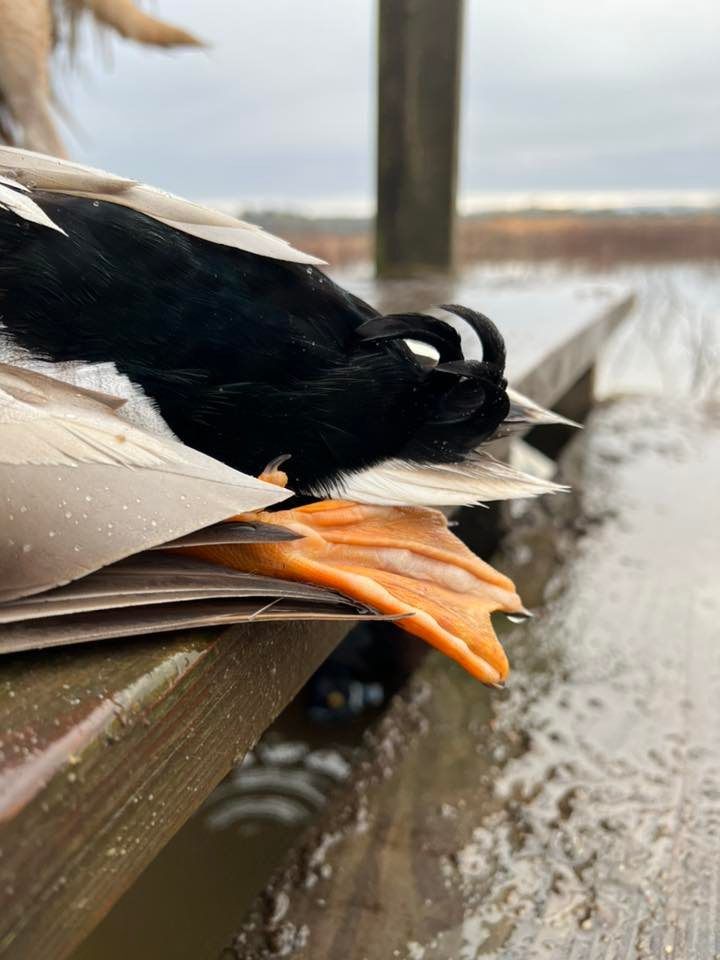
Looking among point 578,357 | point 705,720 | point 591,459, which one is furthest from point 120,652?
point 591,459

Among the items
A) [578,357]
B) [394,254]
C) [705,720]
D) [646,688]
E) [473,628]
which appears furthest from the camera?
[394,254]

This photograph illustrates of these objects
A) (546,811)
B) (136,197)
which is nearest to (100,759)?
(136,197)

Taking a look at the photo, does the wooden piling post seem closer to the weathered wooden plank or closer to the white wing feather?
the white wing feather

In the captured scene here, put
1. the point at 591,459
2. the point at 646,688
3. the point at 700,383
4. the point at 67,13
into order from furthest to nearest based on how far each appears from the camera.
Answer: the point at 700,383 → the point at 591,459 → the point at 67,13 → the point at 646,688

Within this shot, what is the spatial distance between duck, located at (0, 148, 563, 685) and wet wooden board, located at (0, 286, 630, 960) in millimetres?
105

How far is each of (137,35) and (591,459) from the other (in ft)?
6.08

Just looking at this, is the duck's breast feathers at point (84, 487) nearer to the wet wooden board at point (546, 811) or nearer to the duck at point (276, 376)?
the duck at point (276, 376)

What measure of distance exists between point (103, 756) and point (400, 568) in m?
0.33

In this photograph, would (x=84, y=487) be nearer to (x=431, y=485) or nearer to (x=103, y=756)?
(x=103, y=756)

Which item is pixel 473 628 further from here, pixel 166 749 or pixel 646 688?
pixel 646 688

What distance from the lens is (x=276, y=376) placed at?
29.1 inches

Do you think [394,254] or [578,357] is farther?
[394,254]

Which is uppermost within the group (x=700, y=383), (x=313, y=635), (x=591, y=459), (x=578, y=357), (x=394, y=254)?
(x=313, y=635)

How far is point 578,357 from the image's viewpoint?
7.21 feet
